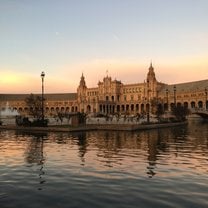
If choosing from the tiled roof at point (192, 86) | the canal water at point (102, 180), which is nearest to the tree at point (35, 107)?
the canal water at point (102, 180)

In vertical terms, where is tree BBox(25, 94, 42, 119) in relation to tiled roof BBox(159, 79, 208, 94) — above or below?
below

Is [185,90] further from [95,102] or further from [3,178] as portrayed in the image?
[3,178]

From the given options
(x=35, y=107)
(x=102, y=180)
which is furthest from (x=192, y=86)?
(x=102, y=180)

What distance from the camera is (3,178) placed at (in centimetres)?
1547

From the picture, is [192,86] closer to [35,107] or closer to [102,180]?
[35,107]

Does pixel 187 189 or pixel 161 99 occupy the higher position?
pixel 161 99

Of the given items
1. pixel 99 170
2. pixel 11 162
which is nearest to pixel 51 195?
pixel 99 170

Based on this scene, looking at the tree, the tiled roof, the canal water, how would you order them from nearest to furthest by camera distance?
1. the canal water
2. the tree
3. the tiled roof

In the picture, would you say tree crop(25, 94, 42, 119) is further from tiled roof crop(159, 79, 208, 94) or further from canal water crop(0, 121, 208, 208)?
tiled roof crop(159, 79, 208, 94)

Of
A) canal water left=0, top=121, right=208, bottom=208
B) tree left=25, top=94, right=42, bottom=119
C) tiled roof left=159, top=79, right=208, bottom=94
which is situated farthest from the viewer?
tiled roof left=159, top=79, right=208, bottom=94

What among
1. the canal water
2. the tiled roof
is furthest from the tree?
the tiled roof

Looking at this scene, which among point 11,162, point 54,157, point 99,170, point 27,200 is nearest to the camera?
point 27,200

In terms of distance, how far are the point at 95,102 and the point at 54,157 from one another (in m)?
163

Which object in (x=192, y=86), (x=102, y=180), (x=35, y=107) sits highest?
(x=192, y=86)
